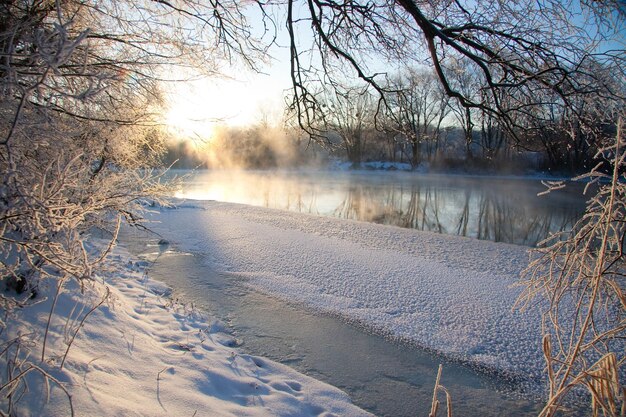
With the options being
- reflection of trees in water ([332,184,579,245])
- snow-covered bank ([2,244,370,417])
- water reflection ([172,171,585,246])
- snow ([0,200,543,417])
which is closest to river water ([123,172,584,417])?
snow ([0,200,543,417])

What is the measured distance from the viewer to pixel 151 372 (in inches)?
119

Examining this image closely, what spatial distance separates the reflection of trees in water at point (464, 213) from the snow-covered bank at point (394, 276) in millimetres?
2413

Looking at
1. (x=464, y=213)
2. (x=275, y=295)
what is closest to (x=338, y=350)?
(x=275, y=295)

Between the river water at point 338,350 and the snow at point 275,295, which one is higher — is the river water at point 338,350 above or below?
below

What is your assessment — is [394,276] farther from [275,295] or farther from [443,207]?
[443,207]

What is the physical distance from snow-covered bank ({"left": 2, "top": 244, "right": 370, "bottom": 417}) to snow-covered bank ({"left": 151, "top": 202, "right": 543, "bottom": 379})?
6.48 feet

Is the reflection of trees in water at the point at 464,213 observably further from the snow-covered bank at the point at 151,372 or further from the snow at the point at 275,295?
the snow-covered bank at the point at 151,372

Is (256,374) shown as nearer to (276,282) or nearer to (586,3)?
(276,282)

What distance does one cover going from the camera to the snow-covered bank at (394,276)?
501 centimetres

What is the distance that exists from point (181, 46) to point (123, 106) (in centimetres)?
102

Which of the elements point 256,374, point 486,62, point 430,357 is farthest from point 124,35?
point 430,357

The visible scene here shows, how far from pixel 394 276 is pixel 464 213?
985cm

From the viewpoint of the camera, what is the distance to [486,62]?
9.06ft

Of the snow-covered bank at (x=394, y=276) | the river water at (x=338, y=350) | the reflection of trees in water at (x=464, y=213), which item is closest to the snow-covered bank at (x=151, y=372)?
the river water at (x=338, y=350)
